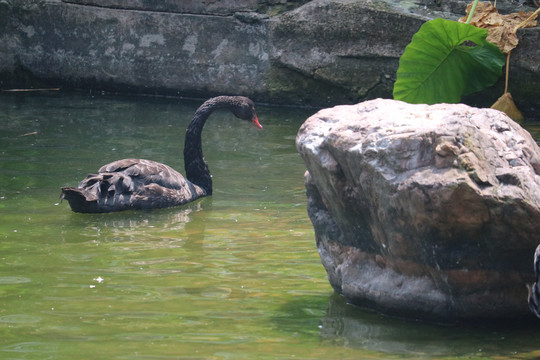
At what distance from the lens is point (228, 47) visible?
35.4 ft

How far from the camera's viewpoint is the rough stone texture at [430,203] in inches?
136

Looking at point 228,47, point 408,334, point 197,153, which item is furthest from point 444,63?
point 408,334

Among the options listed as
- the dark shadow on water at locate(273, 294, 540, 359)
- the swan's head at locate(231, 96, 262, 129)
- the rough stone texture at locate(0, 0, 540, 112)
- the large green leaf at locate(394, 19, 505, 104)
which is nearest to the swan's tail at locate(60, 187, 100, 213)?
the swan's head at locate(231, 96, 262, 129)

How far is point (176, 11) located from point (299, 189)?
469cm

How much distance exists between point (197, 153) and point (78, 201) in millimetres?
1497

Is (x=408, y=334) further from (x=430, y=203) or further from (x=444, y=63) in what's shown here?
(x=444, y=63)

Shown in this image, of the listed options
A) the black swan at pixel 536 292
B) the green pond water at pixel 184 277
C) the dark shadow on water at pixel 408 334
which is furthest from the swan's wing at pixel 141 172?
the black swan at pixel 536 292

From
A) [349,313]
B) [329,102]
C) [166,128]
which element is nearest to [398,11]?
[329,102]

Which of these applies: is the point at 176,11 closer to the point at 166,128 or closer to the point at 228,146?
the point at 166,128

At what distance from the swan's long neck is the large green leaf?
190cm

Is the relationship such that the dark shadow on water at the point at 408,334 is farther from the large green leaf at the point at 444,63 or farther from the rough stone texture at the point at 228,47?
the rough stone texture at the point at 228,47

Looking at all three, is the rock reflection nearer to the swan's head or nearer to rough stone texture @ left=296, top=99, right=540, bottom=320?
rough stone texture @ left=296, top=99, right=540, bottom=320

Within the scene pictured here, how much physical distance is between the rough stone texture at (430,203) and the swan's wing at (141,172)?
2968mm

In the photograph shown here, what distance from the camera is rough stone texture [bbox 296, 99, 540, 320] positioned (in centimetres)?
346
